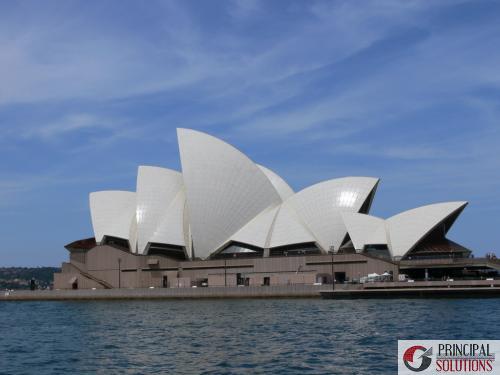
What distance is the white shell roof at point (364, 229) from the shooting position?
256 ft

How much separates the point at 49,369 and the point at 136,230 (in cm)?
6297

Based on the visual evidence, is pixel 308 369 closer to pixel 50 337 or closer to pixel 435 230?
pixel 50 337

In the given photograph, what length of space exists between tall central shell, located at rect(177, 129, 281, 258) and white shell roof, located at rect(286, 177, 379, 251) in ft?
15.5

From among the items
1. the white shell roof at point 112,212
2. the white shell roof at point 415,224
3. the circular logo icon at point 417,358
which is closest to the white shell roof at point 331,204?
the white shell roof at point 415,224

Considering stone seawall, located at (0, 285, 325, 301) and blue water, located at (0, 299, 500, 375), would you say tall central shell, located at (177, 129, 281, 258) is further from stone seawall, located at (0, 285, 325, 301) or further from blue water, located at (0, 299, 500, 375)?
blue water, located at (0, 299, 500, 375)

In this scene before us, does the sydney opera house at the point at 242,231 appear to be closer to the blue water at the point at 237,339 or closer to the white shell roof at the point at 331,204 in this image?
the white shell roof at the point at 331,204

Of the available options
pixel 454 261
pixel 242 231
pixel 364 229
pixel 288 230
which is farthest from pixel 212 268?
pixel 454 261

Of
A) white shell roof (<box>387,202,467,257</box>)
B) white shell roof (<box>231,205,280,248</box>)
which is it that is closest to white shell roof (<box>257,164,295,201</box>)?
white shell roof (<box>231,205,280,248</box>)

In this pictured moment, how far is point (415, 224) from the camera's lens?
76375 millimetres

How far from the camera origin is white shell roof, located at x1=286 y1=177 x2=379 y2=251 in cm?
8125

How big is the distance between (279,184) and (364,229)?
15.7 m

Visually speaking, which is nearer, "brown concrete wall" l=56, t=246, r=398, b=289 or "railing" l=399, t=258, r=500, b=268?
"railing" l=399, t=258, r=500, b=268

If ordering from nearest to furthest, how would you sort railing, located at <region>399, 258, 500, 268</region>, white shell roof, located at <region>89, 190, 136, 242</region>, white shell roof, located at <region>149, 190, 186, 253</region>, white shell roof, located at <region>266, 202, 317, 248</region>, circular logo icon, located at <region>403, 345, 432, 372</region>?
circular logo icon, located at <region>403, 345, 432, 372</region>, railing, located at <region>399, 258, 500, 268</region>, white shell roof, located at <region>266, 202, 317, 248</region>, white shell roof, located at <region>149, 190, 186, 253</region>, white shell roof, located at <region>89, 190, 136, 242</region>

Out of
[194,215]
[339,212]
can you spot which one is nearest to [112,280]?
[194,215]
